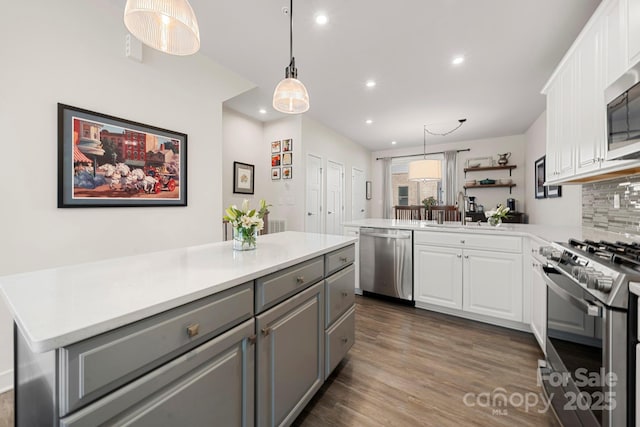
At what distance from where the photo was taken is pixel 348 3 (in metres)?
2.08

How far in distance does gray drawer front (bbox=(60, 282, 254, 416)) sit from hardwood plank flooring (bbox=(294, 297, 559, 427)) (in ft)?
3.27

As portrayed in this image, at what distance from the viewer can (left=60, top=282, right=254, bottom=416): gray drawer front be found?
2.00 ft

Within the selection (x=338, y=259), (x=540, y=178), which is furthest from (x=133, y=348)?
(x=540, y=178)

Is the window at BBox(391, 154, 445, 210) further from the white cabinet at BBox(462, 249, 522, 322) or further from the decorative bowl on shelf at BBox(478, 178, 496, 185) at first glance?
the white cabinet at BBox(462, 249, 522, 322)

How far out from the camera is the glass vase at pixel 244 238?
1546 millimetres

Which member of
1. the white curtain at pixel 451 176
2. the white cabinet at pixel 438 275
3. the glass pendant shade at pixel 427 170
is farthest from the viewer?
the white curtain at pixel 451 176

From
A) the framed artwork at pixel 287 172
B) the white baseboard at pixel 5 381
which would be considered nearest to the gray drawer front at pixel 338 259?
the white baseboard at pixel 5 381

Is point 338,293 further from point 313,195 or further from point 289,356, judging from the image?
point 313,195

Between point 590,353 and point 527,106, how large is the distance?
4284 mm

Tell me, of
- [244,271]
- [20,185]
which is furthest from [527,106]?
[20,185]

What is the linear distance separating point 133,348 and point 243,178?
4070mm

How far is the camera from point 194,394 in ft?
2.85

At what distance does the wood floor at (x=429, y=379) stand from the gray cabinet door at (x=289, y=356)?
24cm

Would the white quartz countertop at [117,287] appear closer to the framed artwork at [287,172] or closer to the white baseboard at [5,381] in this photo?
the white baseboard at [5,381]
